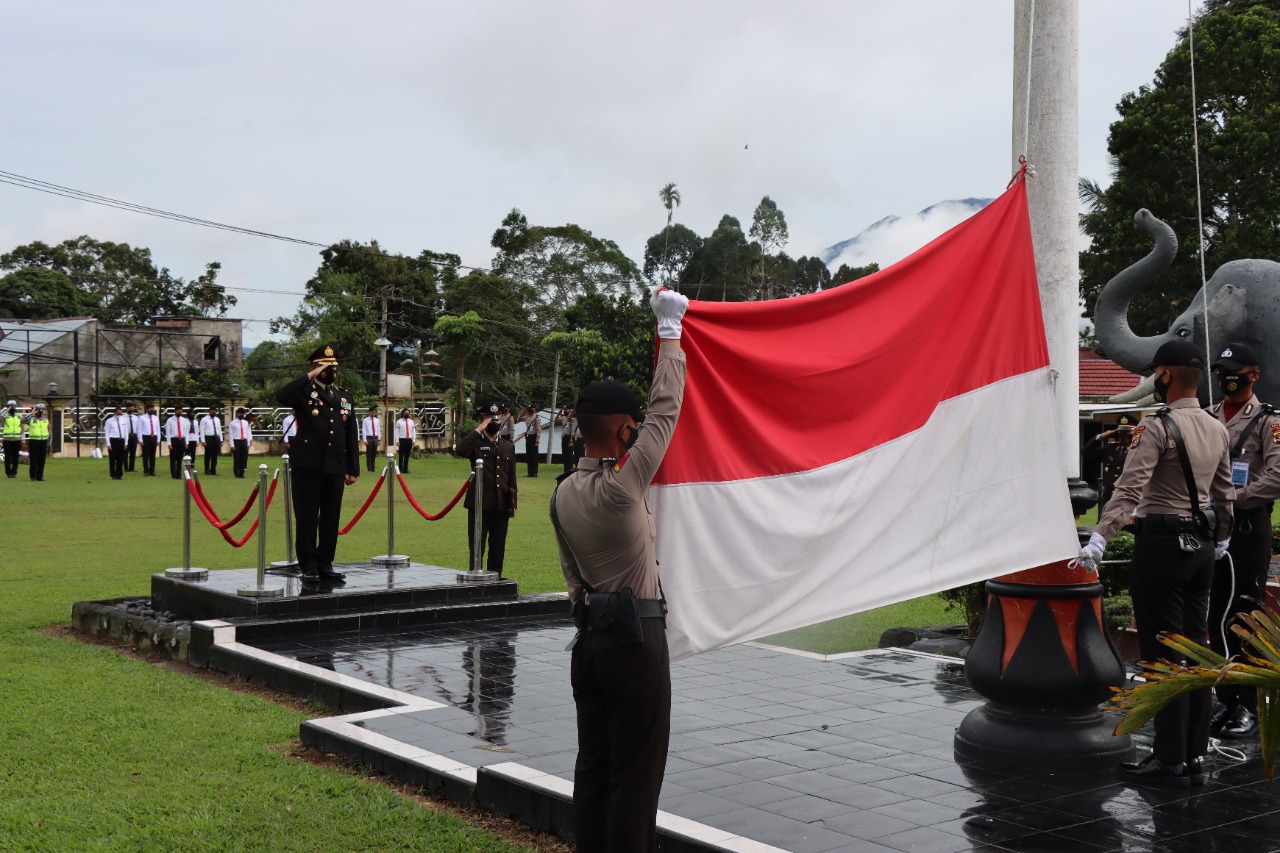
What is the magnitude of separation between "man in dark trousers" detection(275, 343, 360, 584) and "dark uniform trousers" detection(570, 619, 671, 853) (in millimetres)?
7120

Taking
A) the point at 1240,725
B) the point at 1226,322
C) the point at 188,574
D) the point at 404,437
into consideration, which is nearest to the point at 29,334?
the point at 404,437

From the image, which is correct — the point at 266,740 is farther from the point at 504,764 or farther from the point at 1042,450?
the point at 1042,450

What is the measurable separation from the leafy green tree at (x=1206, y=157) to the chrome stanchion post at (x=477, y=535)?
2044 cm

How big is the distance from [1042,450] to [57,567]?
465 inches

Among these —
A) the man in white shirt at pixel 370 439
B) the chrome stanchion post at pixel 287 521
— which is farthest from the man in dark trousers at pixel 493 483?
the man in white shirt at pixel 370 439

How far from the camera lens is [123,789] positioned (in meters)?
5.92

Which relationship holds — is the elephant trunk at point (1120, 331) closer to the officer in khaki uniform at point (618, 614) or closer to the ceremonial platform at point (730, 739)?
the ceremonial platform at point (730, 739)

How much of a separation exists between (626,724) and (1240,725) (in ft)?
13.6

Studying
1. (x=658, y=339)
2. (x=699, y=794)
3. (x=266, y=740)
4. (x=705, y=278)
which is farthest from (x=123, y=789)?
(x=705, y=278)

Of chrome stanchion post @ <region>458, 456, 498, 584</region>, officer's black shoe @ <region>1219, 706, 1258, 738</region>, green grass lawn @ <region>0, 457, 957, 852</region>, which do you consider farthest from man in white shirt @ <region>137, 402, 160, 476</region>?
officer's black shoe @ <region>1219, 706, 1258, 738</region>

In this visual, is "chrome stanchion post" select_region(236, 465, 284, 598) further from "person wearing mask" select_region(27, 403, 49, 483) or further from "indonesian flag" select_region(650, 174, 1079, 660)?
"person wearing mask" select_region(27, 403, 49, 483)

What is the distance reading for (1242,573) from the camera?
6832 millimetres

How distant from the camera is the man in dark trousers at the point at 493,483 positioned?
1184 centimetres

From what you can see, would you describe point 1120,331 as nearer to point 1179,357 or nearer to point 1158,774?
point 1179,357
